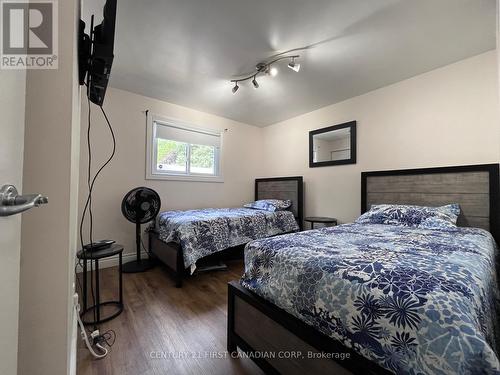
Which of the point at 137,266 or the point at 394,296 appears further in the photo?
the point at 137,266

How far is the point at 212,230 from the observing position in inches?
102

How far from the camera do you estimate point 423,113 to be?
101 inches

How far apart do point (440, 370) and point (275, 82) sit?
9.55 ft

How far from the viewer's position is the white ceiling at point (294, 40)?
64.9 inches

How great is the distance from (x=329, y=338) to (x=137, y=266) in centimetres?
260

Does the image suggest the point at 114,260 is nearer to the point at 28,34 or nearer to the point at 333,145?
the point at 28,34

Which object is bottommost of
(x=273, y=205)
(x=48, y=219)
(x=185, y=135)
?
(x=273, y=205)

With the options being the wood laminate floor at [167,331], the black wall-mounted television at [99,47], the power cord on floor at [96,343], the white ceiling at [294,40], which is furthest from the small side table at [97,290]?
the white ceiling at [294,40]

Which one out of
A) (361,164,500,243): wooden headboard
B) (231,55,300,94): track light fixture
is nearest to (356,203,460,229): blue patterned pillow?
(361,164,500,243): wooden headboard

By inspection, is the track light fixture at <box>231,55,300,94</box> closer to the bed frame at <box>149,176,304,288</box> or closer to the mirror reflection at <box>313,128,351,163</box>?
the mirror reflection at <box>313,128,351,163</box>

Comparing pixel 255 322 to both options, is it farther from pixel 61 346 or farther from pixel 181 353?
pixel 61 346

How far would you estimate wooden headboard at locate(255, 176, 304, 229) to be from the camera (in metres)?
3.70

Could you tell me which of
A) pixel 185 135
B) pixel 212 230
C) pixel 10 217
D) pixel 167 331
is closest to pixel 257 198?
pixel 185 135

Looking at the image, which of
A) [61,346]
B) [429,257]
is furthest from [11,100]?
[429,257]
